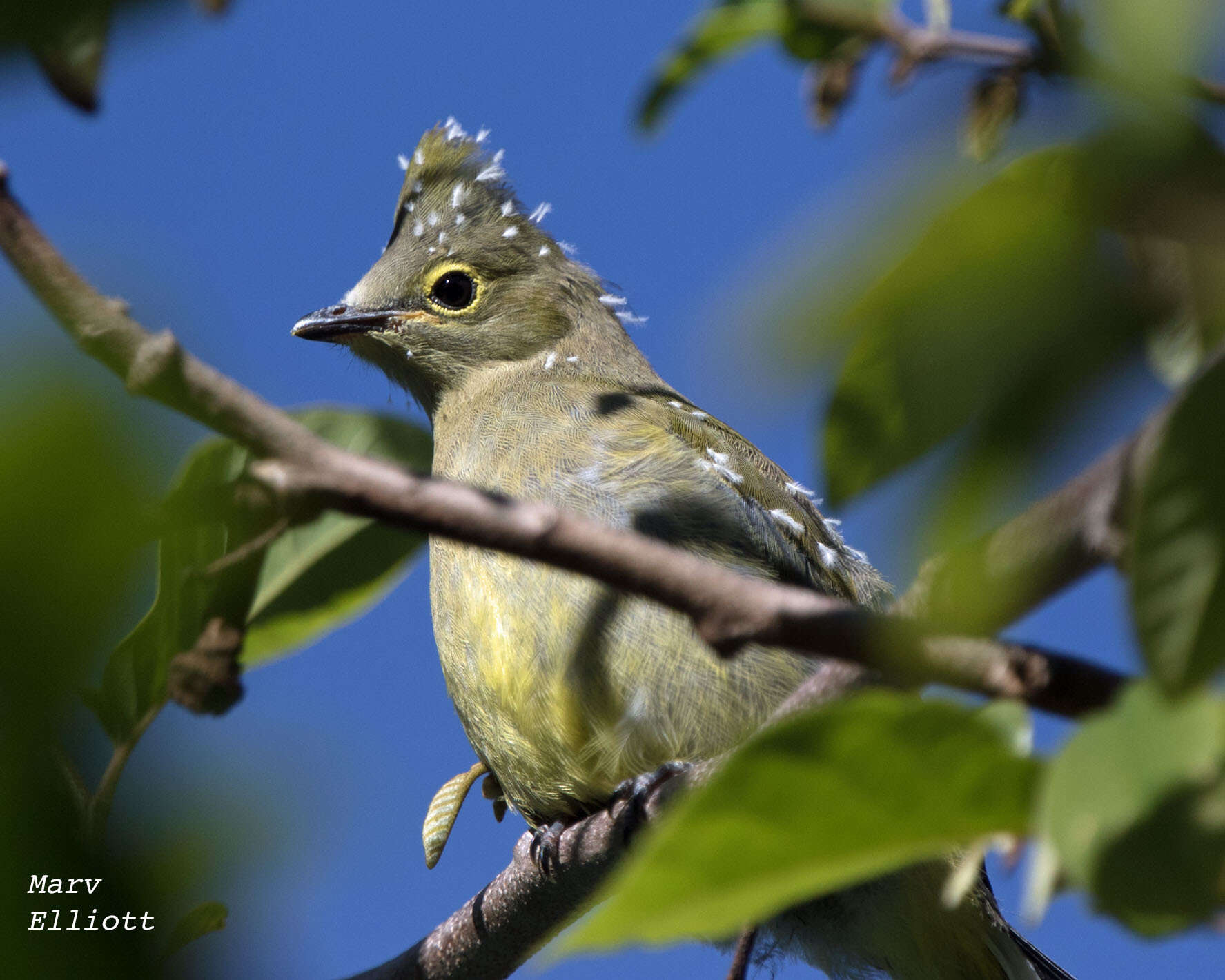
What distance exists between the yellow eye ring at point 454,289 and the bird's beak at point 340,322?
0.22m

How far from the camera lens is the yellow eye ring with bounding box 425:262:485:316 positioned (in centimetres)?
621

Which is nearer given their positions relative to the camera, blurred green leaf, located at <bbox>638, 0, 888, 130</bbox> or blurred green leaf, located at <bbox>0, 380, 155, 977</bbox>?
blurred green leaf, located at <bbox>0, 380, 155, 977</bbox>

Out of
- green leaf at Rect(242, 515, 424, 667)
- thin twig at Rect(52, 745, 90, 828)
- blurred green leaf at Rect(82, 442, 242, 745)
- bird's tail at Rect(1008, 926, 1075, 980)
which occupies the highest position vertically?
green leaf at Rect(242, 515, 424, 667)

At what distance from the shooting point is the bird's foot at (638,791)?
375 centimetres

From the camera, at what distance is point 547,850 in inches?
161

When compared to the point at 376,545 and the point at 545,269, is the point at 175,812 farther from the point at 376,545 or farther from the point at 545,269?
the point at 545,269

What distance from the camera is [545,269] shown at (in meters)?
6.49

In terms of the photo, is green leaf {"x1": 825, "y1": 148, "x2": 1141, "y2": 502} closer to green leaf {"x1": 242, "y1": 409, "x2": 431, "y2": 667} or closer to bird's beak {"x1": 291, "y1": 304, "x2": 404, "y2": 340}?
green leaf {"x1": 242, "y1": 409, "x2": 431, "y2": 667}

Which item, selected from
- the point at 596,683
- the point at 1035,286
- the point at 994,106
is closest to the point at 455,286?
the point at 596,683

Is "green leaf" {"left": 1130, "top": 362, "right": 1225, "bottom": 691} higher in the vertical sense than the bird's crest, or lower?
lower

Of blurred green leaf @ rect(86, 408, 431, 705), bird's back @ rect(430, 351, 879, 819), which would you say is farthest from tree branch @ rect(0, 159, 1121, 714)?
bird's back @ rect(430, 351, 879, 819)

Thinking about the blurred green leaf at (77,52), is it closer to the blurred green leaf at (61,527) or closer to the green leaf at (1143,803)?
the blurred green leaf at (61,527)

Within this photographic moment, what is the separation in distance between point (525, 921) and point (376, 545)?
1.51 m

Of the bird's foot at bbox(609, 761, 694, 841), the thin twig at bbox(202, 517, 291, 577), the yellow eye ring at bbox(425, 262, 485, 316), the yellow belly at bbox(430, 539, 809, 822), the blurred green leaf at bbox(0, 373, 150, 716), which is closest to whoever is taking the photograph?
the blurred green leaf at bbox(0, 373, 150, 716)
